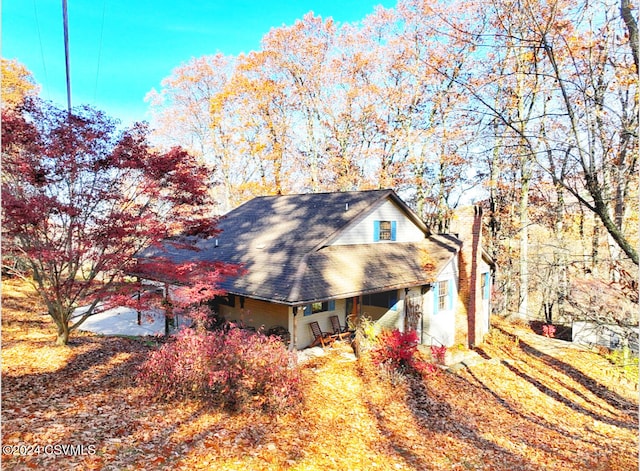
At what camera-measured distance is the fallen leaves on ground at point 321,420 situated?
18.3 ft

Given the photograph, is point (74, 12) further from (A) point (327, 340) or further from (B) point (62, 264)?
(A) point (327, 340)

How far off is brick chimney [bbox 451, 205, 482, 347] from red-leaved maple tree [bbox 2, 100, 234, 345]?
11.1 metres

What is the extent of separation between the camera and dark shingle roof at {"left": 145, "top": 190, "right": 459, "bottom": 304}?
1109 cm

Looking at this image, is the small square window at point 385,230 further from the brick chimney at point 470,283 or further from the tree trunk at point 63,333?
the tree trunk at point 63,333

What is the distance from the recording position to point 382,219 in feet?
49.9

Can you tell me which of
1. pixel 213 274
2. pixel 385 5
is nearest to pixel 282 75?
pixel 385 5

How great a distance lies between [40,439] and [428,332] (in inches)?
495

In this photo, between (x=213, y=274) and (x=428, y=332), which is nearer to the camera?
(x=213, y=274)

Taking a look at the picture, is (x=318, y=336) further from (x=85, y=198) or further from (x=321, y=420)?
(x=85, y=198)

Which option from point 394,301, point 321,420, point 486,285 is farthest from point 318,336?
point 486,285

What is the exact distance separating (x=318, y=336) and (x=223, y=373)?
5.64 m

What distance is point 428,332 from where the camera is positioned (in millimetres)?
14602

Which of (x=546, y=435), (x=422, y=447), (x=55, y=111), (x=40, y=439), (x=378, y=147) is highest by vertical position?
(x=378, y=147)

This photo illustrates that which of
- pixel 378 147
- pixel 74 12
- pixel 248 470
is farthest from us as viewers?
pixel 378 147
